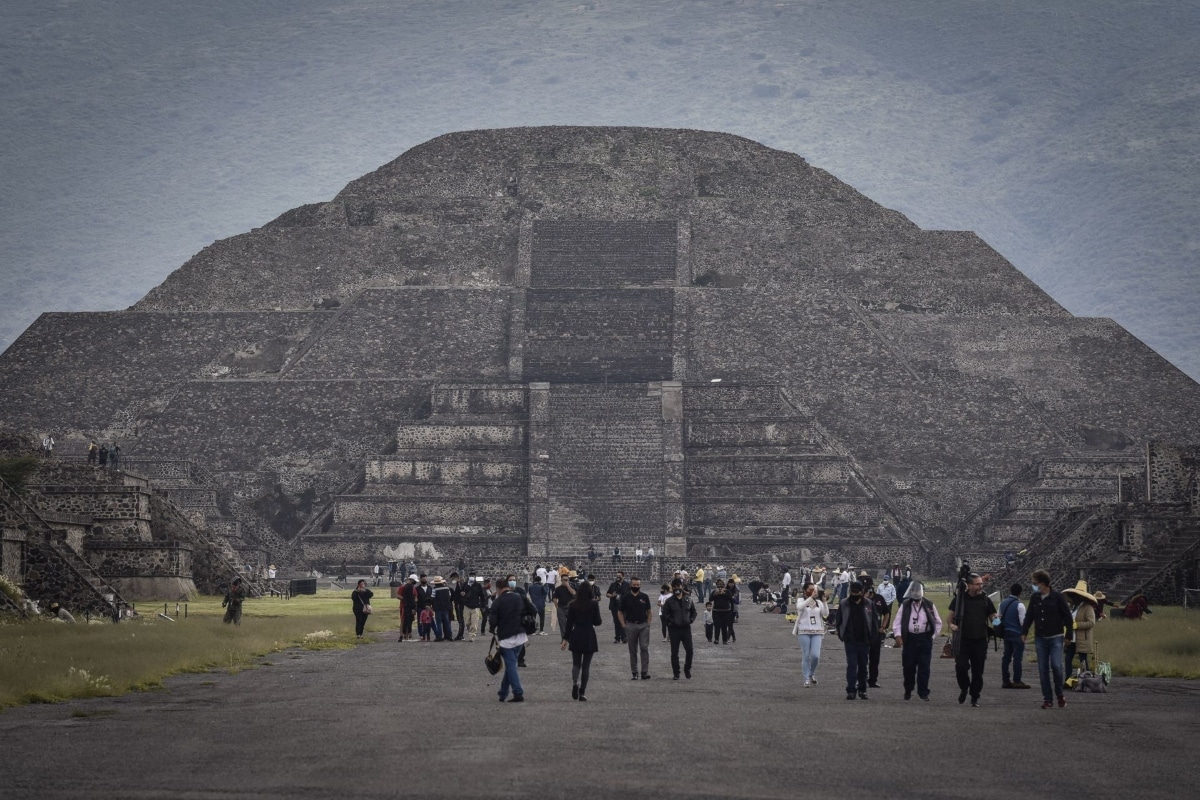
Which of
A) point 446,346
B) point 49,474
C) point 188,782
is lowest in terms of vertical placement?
point 188,782

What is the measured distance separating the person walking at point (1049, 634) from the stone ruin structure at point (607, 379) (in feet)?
60.1

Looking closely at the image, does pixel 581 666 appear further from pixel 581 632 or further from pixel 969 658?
pixel 969 658

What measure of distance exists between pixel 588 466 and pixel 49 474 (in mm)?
16855

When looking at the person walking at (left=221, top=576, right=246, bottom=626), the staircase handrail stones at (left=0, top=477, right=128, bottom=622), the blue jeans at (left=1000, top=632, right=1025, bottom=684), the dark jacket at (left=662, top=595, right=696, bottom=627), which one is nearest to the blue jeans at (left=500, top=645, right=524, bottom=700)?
the dark jacket at (left=662, top=595, right=696, bottom=627)

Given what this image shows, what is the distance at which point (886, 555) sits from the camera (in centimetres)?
4734

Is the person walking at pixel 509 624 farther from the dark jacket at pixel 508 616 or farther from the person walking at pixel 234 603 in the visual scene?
the person walking at pixel 234 603

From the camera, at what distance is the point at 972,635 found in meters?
17.4

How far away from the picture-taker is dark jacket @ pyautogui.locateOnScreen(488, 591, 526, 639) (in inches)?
700

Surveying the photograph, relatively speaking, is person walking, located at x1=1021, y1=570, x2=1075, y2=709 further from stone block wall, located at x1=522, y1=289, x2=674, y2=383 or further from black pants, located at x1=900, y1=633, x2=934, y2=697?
stone block wall, located at x1=522, y1=289, x2=674, y2=383

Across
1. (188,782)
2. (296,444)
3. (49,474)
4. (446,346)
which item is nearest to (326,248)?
(446,346)

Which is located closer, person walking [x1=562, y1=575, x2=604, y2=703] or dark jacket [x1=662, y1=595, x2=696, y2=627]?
person walking [x1=562, y1=575, x2=604, y2=703]

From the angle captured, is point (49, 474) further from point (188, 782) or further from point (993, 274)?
point (993, 274)

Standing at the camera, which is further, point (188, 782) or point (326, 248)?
point (326, 248)

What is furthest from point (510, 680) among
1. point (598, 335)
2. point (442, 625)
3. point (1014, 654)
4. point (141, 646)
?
point (598, 335)
